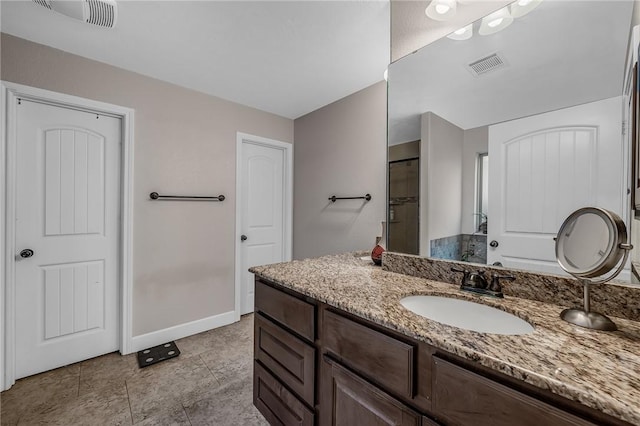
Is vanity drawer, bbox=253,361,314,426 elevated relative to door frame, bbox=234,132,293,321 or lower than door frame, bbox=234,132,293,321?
lower

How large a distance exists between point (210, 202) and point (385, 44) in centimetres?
209

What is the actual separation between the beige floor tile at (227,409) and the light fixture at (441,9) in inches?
97.1

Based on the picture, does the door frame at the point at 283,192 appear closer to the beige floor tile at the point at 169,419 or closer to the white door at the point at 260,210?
the white door at the point at 260,210

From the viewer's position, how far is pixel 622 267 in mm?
835

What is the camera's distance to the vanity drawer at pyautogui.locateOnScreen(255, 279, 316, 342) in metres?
1.14

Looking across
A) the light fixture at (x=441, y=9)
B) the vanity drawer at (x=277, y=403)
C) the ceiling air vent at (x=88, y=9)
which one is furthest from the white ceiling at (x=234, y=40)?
the vanity drawer at (x=277, y=403)

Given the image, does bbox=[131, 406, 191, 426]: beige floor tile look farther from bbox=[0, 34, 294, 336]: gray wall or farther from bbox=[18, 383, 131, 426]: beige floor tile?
bbox=[0, 34, 294, 336]: gray wall

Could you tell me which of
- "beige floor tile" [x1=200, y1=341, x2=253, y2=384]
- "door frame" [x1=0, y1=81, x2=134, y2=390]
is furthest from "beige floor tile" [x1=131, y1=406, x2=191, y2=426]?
"door frame" [x1=0, y1=81, x2=134, y2=390]

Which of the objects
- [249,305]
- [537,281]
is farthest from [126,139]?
[537,281]

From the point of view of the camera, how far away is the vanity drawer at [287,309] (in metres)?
1.14

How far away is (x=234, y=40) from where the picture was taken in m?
1.86

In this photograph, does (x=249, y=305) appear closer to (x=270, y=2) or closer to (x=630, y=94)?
(x=270, y=2)

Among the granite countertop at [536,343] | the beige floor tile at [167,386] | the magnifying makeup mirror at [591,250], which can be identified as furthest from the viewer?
the beige floor tile at [167,386]

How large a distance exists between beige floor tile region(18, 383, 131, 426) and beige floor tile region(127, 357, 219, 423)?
0.19 feet
